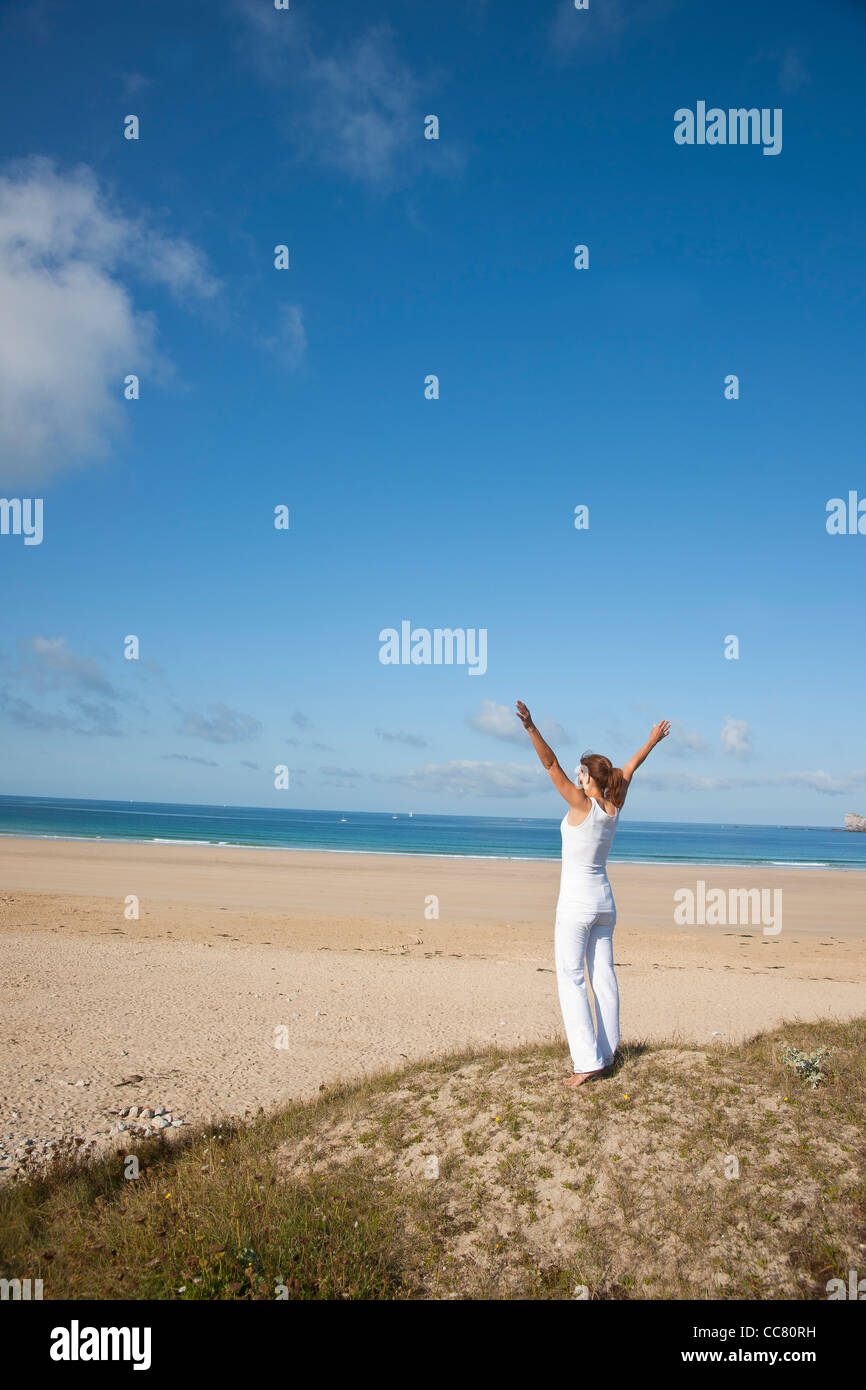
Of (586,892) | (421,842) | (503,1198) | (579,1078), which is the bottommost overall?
(421,842)

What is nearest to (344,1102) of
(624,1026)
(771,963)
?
(624,1026)

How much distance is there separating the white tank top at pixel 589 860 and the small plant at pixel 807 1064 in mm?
2223

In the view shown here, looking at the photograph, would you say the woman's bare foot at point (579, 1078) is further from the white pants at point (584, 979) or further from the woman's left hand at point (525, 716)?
the woman's left hand at point (525, 716)

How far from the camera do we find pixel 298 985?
1490cm

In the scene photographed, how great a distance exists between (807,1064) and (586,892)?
8.31ft

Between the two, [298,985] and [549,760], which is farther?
[298,985]

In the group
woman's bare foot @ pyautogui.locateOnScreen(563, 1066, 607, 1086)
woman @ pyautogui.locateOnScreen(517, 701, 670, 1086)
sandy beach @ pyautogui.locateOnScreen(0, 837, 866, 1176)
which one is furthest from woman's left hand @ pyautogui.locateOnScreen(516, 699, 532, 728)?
sandy beach @ pyautogui.locateOnScreen(0, 837, 866, 1176)

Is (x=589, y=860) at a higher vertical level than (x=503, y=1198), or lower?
higher

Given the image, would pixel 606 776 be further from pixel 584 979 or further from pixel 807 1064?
pixel 807 1064

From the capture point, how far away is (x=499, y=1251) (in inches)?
191

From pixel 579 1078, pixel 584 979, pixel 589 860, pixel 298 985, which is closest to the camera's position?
pixel 589 860

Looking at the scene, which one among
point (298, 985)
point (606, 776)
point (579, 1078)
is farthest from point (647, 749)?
point (298, 985)
